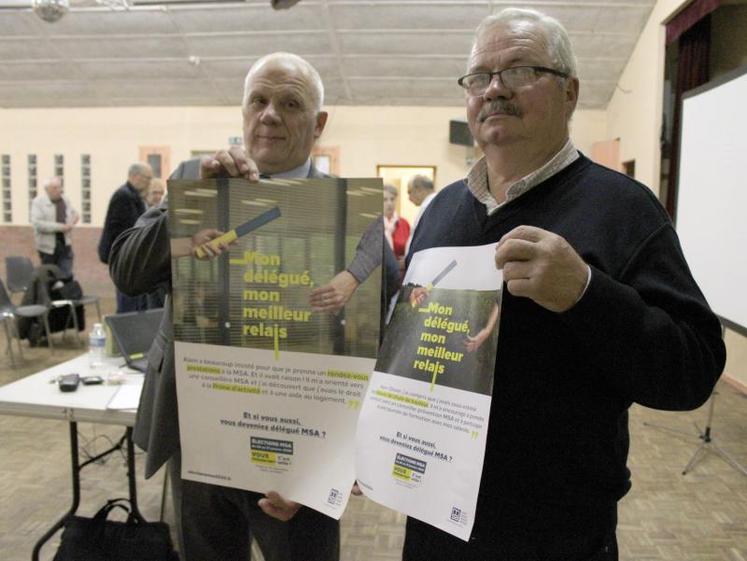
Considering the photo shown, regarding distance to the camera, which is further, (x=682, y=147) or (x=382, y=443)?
(x=682, y=147)

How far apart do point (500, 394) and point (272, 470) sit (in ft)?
1.53

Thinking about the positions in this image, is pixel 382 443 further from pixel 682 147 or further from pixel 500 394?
pixel 682 147

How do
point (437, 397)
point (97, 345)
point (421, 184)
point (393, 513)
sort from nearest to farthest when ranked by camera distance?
point (437, 397) → point (97, 345) → point (393, 513) → point (421, 184)

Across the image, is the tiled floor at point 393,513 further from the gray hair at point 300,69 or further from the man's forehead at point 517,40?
the man's forehead at point 517,40

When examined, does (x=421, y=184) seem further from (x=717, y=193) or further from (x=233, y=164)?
(x=233, y=164)

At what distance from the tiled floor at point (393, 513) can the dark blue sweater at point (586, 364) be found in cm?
172

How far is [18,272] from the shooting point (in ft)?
21.3

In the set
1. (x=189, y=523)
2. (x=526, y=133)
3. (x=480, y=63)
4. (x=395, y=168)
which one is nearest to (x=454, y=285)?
(x=526, y=133)

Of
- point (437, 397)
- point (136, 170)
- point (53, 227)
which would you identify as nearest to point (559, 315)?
point (437, 397)

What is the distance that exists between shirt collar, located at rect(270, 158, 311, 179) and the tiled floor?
1.78 metres

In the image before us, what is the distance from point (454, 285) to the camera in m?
0.96

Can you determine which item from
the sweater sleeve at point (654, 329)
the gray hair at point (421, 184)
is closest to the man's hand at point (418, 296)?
the sweater sleeve at point (654, 329)

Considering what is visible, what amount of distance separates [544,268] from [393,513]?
240 centimetres

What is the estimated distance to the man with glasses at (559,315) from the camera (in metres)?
0.83
